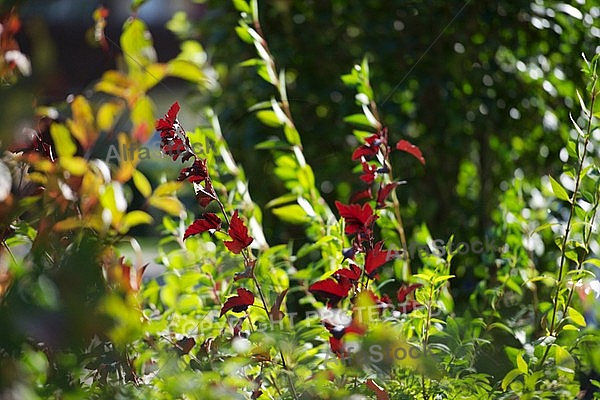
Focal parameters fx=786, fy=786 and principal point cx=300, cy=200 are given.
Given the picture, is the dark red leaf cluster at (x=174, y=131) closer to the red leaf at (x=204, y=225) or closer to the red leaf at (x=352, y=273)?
the red leaf at (x=204, y=225)

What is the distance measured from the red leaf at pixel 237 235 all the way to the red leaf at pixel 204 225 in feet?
0.05

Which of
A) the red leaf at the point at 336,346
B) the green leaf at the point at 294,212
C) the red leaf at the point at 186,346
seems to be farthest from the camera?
the green leaf at the point at 294,212

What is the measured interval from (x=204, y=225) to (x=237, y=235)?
3cm

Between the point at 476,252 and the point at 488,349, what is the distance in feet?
2.36

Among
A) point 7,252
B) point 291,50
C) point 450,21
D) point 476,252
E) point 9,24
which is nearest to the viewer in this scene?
point 7,252

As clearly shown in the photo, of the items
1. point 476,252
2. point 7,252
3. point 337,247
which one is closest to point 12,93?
point 7,252

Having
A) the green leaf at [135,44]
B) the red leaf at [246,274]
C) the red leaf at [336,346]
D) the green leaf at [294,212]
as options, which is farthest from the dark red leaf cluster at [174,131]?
the green leaf at [135,44]

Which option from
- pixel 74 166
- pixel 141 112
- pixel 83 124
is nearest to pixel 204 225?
pixel 74 166

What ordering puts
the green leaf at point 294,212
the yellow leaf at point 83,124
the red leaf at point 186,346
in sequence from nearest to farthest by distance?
1. the red leaf at point 186,346
2. the yellow leaf at point 83,124
3. the green leaf at point 294,212

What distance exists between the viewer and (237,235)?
751 mm

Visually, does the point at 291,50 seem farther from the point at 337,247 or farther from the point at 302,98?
the point at 337,247

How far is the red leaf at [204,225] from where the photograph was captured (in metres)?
0.75

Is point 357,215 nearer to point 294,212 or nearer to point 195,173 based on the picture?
point 195,173

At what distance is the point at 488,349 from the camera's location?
1098 millimetres
